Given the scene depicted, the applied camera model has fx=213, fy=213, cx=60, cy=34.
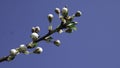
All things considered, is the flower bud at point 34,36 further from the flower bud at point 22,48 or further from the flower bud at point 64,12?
the flower bud at point 64,12

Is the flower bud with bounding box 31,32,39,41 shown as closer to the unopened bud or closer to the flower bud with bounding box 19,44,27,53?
the unopened bud

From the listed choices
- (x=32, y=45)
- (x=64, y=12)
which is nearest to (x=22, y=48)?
(x=32, y=45)

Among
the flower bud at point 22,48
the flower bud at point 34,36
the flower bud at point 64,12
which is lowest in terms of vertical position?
the flower bud at point 22,48

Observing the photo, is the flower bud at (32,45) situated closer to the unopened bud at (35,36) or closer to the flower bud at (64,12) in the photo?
the unopened bud at (35,36)

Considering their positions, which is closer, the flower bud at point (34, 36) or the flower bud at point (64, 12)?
the flower bud at point (34, 36)

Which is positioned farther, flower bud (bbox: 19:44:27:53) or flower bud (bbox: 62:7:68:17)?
flower bud (bbox: 62:7:68:17)

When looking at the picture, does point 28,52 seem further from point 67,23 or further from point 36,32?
point 67,23

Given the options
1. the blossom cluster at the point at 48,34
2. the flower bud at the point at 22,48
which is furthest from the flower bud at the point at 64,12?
the flower bud at the point at 22,48

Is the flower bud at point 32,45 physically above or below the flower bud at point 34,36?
below

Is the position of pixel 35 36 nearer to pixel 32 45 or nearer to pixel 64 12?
pixel 32 45

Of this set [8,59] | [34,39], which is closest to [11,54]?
[8,59]

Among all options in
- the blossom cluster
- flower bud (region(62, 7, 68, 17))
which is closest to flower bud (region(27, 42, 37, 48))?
the blossom cluster
